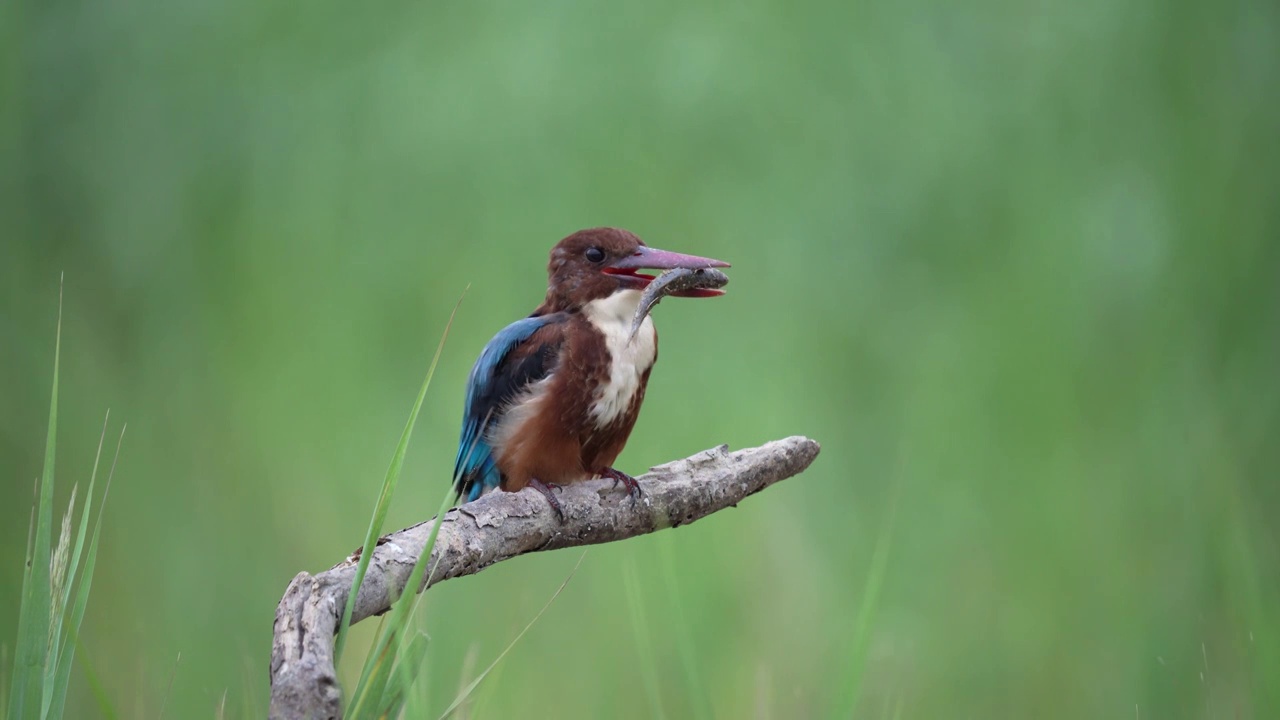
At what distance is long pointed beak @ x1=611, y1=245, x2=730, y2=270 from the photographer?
5.80 feet

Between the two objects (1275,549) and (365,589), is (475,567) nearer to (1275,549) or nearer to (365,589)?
(365,589)

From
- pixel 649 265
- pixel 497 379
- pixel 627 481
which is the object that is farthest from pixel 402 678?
pixel 649 265

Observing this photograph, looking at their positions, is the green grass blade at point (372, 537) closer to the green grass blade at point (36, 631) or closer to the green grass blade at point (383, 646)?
the green grass blade at point (383, 646)

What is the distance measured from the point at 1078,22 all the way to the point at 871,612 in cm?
218

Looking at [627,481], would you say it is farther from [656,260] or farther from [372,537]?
[372,537]

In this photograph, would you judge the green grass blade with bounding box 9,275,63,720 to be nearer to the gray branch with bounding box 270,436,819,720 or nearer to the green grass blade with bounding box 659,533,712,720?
the gray branch with bounding box 270,436,819,720

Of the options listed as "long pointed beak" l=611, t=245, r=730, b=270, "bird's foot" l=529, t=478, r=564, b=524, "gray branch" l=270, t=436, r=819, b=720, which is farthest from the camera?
"long pointed beak" l=611, t=245, r=730, b=270

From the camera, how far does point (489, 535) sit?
54.7 inches

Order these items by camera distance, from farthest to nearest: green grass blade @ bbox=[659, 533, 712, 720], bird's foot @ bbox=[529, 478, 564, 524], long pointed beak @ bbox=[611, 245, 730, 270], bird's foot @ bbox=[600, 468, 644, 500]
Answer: long pointed beak @ bbox=[611, 245, 730, 270]
bird's foot @ bbox=[600, 468, 644, 500]
bird's foot @ bbox=[529, 478, 564, 524]
green grass blade @ bbox=[659, 533, 712, 720]

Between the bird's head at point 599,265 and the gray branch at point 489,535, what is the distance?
1.14 feet

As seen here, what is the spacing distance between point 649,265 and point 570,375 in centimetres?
24

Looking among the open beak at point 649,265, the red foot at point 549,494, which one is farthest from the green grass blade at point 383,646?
the open beak at point 649,265

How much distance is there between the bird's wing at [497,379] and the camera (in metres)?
1.82

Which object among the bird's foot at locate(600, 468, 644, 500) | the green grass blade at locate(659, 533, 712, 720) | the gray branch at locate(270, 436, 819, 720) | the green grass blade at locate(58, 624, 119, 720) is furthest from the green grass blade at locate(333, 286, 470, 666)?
the bird's foot at locate(600, 468, 644, 500)
